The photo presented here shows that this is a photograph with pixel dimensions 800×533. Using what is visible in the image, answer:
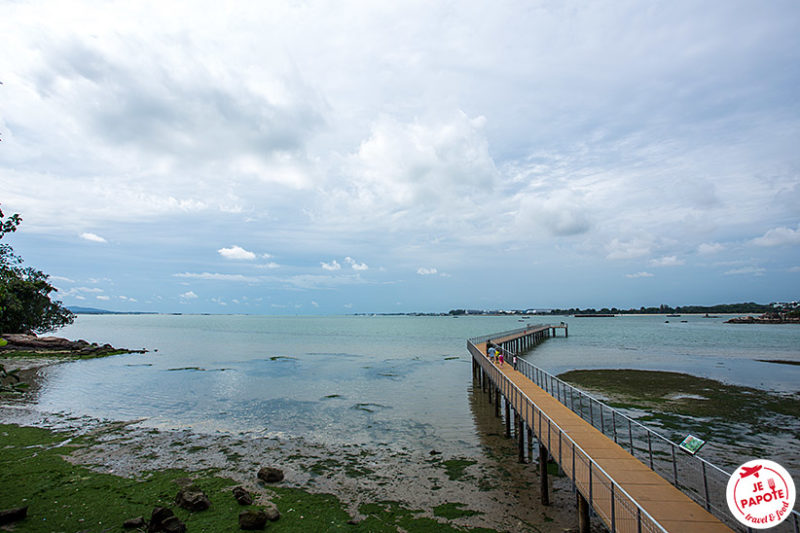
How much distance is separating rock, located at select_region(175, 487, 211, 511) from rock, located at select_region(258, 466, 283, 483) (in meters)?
1.95

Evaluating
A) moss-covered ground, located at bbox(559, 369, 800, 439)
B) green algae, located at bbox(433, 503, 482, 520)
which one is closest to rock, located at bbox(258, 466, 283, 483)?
green algae, located at bbox(433, 503, 482, 520)

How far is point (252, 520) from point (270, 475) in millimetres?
3111

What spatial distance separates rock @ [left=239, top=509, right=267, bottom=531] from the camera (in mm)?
9797

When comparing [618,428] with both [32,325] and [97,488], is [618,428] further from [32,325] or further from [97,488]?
[32,325]

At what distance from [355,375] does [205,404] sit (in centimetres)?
1354

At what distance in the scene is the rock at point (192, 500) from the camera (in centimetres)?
1064

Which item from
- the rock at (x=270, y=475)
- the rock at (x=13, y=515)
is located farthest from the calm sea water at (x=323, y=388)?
the rock at (x=13, y=515)

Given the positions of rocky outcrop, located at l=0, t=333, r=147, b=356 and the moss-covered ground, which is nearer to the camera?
the moss-covered ground

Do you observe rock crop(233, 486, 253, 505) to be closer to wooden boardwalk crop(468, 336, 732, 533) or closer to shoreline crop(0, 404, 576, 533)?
shoreline crop(0, 404, 576, 533)

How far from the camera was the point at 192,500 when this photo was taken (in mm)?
10734

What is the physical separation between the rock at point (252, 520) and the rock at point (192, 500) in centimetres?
129

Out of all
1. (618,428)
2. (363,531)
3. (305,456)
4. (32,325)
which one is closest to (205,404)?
(305,456)

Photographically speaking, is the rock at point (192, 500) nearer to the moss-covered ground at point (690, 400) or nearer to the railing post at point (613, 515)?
the railing post at point (613, 515)

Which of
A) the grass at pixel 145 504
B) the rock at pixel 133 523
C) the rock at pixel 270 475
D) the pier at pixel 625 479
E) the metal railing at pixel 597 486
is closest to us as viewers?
the metal railing at pixel 597 486
